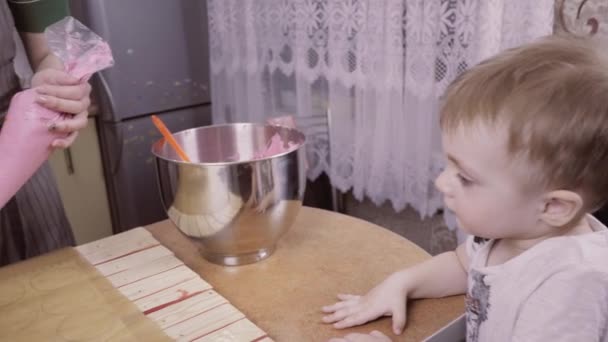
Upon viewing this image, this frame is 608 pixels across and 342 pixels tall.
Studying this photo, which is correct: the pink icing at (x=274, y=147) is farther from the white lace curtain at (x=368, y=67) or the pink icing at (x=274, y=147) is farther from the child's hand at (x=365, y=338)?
the white lace curtain at (x=368, y=67)

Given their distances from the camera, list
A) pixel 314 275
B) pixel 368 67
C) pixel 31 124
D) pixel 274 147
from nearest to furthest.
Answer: pixel 31 124 → pixel 314 275 → pixel 274 147 → pixel 368 67

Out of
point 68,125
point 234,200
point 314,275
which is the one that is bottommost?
point 314,275

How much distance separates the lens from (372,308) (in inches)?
27.5

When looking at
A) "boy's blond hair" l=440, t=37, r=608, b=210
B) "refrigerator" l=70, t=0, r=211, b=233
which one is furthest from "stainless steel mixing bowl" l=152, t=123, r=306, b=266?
"refrigerator" l=70, t=0, r=211, b=233

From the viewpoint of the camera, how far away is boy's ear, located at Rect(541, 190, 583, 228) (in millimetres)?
588

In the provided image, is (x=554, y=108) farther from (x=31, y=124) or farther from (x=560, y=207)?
(x=31, y=124)

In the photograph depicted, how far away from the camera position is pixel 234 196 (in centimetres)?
76

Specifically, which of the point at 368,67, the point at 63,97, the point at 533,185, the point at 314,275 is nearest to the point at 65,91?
the point at 63,97

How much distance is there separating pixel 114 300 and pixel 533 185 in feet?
1.71

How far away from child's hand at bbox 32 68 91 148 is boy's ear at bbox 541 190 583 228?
1.87ft

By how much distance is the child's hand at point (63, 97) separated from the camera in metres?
0.68

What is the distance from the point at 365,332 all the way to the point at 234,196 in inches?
9.6

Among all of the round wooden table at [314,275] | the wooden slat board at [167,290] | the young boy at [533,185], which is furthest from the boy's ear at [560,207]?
the wooden slat board at [167,290]

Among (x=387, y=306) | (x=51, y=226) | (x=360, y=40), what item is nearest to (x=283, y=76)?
(x=360, y=40)
